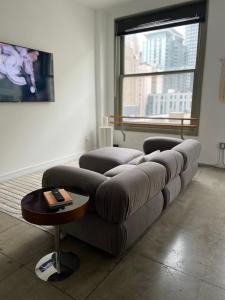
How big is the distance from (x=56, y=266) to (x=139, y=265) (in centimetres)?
59

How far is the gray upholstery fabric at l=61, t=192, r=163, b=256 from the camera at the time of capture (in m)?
1.57

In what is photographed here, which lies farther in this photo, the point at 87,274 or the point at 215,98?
the point at 215,98

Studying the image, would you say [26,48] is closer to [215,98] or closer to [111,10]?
[111,10]

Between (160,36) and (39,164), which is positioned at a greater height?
(160,36)

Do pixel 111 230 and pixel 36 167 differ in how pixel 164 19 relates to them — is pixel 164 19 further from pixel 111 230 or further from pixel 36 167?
pixel 111 230

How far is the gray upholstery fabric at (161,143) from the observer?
10.6 feet

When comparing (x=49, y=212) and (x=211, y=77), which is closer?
(x=49, y=212)

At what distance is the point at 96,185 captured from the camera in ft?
5.32

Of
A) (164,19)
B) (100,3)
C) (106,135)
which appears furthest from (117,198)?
(100,3)

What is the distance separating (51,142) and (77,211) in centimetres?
283

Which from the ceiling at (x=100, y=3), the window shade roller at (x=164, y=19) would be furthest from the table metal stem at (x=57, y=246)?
the ceiling at (x=100, y=3)

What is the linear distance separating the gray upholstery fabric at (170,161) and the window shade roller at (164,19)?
110 inches

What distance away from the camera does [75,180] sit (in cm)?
172

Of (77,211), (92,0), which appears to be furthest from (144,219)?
(92,0)
